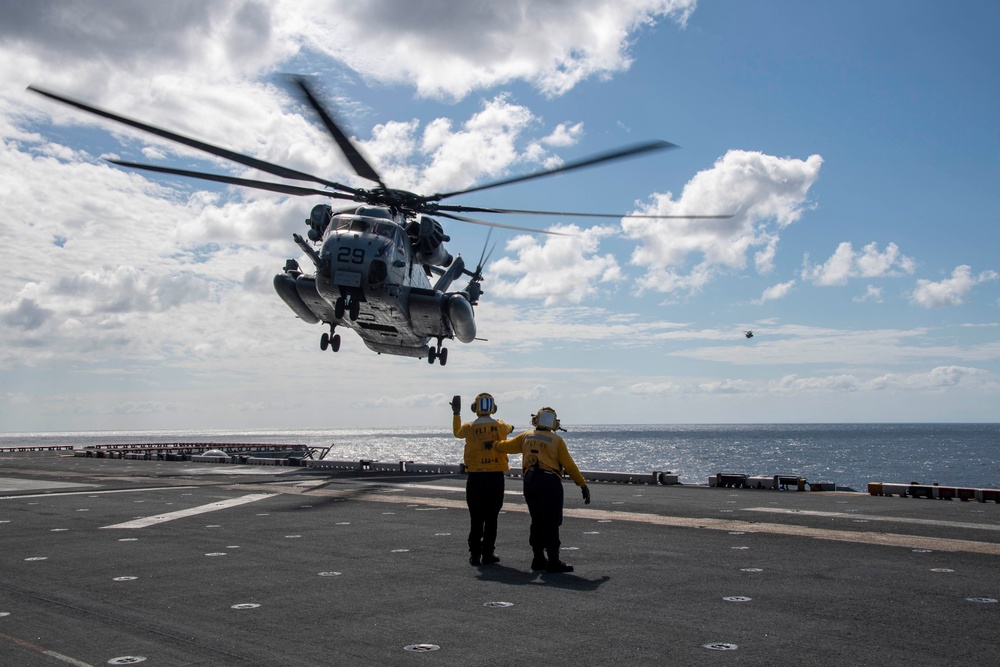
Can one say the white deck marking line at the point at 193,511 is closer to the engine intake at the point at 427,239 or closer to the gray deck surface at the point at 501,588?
the gray deck surface at the point at 501,588

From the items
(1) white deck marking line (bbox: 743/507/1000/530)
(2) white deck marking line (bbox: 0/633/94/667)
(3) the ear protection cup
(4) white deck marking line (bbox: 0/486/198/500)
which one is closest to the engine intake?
A: (4) white deck marking line (bbox: 0/486/198/500)

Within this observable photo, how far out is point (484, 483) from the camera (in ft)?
35.5

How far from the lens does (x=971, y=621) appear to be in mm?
7168

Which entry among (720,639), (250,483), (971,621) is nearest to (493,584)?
(720,639)

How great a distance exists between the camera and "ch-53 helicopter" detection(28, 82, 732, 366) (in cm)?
2702

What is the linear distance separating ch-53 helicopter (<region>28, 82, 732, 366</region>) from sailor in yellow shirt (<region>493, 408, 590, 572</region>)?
14.0 m

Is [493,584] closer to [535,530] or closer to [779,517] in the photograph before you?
[535,530]

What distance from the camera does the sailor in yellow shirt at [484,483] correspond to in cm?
1068

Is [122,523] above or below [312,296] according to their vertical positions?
below

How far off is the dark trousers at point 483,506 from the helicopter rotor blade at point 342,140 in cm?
1373

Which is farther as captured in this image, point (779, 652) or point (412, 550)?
point (412, 550)

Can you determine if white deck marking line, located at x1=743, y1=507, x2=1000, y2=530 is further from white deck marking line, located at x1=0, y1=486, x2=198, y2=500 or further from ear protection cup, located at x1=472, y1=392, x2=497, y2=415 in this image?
white deck marking line, located at x1=0, y1=486, x2=198, y2=500

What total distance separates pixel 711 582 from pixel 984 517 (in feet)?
30.3

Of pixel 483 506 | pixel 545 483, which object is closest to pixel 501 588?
pixel 545 483
